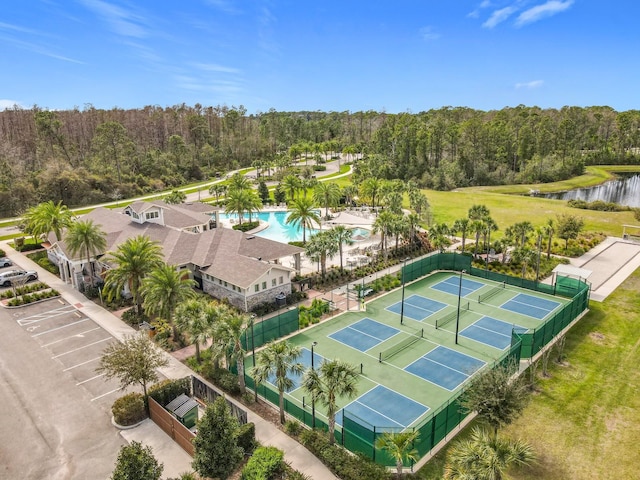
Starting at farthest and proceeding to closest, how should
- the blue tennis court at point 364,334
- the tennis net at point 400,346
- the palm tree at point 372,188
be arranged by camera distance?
the palm tree at point 372,188, the blue tennis court at point 364,334, the tennis net at point 400,346

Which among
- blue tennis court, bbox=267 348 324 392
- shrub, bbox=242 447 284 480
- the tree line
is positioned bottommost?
blue tennis court, bbox=267 348 324 392

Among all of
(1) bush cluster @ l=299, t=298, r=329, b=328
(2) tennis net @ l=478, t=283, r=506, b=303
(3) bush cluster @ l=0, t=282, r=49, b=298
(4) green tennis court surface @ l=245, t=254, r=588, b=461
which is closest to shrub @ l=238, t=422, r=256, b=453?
(4) green tennis court surface @ l=245, t=254, r=588, b=461

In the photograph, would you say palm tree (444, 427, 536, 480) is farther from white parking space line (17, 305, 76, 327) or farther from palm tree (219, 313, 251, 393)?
white parking space line (17, 305, 76, 327)

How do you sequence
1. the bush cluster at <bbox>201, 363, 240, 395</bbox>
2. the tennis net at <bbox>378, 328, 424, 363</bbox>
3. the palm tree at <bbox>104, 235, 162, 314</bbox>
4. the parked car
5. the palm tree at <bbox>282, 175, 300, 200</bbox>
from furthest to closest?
the palm tree at <bbox>282, 175, 300, 200</bbox> < the parked car < the palm tree at <bbox>104, 235, 162, 314</bbox> < the tennis net at <bbox>378, 328, 424, 363</bbox> < the bush cluster at <bbox>201, 363, 240, 395</bbox>

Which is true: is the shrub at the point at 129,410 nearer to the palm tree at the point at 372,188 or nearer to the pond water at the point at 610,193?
the palm tree at the point at 372,188

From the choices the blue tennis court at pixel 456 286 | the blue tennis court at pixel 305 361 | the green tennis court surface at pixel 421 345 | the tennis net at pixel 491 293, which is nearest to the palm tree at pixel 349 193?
the green tennis court surface at pixel 421 345

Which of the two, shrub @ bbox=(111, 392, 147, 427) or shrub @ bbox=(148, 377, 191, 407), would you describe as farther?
shrub @ bbox=(148, 377, 191, 407)
